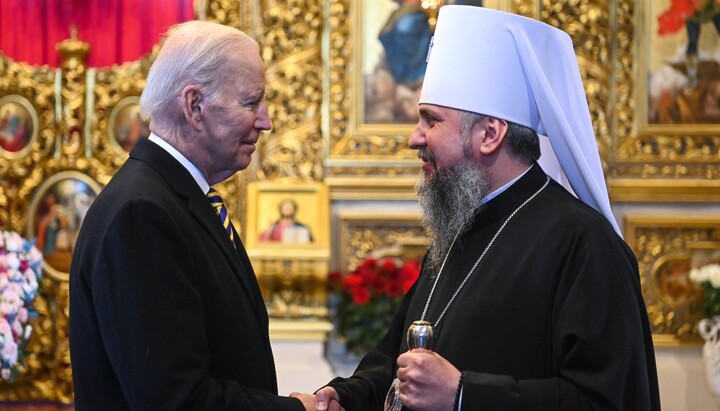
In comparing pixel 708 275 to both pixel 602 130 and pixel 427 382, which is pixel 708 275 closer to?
pixel 602 130

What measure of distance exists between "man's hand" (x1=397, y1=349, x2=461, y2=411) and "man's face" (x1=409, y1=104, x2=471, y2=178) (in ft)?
2.23

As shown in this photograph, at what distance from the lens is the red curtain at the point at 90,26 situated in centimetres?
754

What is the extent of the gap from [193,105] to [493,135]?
2.88 feet

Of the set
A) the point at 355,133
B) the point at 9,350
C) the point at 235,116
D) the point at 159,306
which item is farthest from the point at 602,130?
the point at 159,306

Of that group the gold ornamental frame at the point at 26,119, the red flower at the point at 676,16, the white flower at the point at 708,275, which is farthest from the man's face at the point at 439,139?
the gold ornamental frame at the point at 26,119

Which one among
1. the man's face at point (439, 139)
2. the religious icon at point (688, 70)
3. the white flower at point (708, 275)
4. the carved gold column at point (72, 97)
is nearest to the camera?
the man's face at point (439, 139)

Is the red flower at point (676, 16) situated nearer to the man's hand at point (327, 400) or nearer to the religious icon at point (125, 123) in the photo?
the religious icon at point (125, 123)

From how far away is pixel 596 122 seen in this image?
23.4 ft

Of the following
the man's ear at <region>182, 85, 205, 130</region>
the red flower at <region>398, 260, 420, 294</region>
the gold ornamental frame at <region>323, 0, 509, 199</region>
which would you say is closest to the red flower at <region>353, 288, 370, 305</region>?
the red flower at <region>398, 260, 420, 294</region>

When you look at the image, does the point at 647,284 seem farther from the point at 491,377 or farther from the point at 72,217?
the point at 491,377

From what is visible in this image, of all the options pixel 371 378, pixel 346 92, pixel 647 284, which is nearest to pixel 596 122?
pixel 647 284

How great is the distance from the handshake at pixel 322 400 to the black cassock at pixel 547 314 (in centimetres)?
38

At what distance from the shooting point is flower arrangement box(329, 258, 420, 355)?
673 centimetres

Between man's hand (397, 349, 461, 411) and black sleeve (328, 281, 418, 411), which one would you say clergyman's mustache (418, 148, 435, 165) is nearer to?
black sleeve (328, 281, 418, 411)
